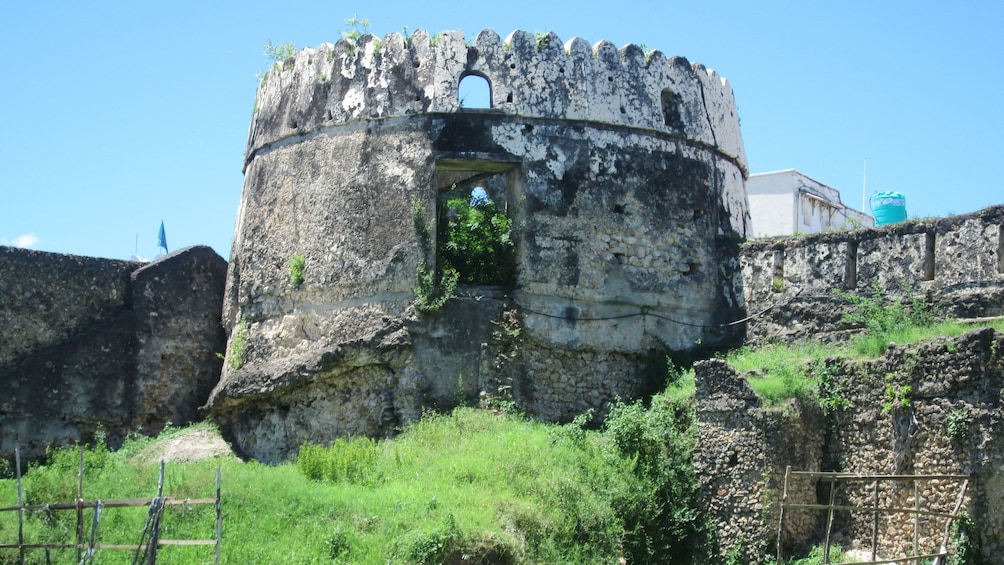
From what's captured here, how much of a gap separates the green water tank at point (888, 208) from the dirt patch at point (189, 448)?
42.3 feet

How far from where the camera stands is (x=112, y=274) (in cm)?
1969

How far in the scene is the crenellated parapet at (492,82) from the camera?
18.9 m

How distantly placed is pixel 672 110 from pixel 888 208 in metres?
7.40

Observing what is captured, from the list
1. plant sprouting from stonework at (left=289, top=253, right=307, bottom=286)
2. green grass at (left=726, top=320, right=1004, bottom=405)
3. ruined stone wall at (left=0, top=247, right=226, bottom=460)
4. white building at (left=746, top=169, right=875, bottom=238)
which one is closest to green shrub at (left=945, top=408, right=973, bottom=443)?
green grass at (left=726, top=320, right=1004, bottom=405)

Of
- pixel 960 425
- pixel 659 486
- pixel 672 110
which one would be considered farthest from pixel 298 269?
pixel 960 425

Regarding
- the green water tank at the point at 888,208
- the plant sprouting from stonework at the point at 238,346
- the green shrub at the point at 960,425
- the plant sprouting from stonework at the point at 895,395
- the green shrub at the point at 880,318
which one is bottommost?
the green shrub at the point at 960,425

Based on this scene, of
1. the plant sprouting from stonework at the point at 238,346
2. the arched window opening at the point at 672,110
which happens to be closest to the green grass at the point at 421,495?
the plant sprouting from stonework at the point at 238,346

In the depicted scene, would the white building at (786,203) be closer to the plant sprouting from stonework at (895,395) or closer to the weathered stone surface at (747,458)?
the weathered stone surface at (747,458)

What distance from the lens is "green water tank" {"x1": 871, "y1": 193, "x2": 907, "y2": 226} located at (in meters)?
25.3

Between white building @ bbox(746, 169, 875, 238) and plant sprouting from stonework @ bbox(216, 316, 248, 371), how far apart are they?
12.9 meters

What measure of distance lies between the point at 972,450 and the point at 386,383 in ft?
23.9

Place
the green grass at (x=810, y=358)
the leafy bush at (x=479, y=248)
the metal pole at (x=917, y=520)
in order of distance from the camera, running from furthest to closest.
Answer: the leafy bush at (x=479, y=248), the green grass at (x=810, y=358), the metal pole at (x=917, y=520)

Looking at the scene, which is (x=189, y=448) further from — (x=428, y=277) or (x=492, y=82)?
(x=492, y=82)

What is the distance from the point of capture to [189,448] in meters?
18.7
